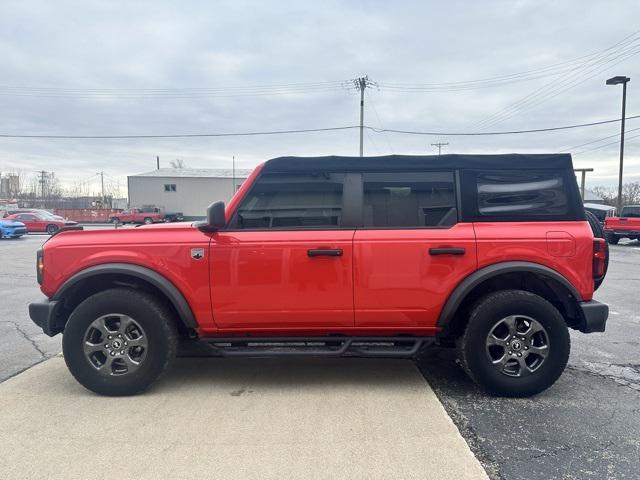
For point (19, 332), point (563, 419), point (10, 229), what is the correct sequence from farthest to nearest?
point (10, 229)
point (19, 332)
point (563, 419)

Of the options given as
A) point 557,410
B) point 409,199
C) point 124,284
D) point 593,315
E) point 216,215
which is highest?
point 409,199

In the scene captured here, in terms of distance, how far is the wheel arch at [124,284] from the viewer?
135 inches

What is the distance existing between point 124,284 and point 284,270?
4.61 feet

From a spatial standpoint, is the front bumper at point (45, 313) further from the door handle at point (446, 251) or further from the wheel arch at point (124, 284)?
the door handle at point (446, 251)

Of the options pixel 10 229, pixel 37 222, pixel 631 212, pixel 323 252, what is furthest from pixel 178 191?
pixel 323 252

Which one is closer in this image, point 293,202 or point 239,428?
point 239,428

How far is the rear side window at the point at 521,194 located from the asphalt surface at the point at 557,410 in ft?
4.70

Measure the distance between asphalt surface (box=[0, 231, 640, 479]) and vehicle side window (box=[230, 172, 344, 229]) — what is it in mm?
1689

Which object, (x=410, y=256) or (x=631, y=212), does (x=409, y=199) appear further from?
(x=631, y=212)

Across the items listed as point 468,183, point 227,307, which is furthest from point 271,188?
point 468,183

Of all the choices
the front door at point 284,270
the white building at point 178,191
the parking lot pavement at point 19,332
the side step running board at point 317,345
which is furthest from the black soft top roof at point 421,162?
the white building at point 178,191

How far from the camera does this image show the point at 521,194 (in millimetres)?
3557

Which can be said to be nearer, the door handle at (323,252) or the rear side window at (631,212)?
the door handle at (323,252)

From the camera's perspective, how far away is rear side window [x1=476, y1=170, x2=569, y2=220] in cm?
352
